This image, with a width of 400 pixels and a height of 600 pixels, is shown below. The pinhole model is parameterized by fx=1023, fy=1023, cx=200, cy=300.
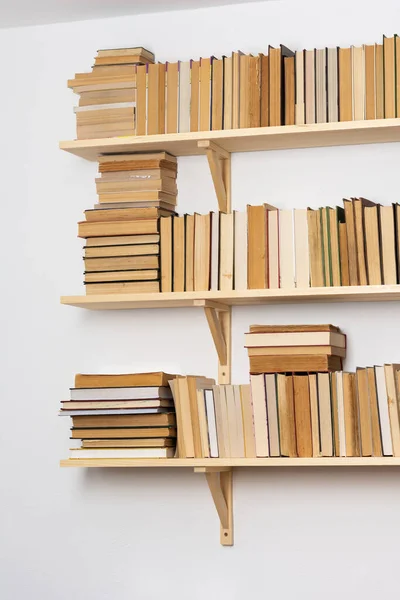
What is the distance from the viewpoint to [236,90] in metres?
2.76

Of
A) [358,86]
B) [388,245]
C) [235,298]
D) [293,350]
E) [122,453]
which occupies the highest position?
[358,86]

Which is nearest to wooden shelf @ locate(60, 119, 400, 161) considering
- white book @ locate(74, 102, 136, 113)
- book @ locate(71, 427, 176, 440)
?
white book @ locate(74, 102, 136, 113)

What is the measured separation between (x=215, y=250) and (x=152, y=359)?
0.40 metres

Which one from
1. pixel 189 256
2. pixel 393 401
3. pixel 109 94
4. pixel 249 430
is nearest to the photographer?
pixel 393 401

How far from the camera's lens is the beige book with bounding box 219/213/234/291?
2.70m

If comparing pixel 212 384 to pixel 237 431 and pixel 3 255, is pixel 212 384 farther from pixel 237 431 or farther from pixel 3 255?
pixel 3 255

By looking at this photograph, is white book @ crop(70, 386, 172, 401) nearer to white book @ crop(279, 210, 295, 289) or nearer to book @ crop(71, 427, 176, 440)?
book @ crop(71, 427, 176, 440)

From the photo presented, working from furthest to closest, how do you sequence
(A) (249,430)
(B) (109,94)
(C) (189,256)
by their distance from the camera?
(B) (109,94), (C) (189,256), (A) (249,430)

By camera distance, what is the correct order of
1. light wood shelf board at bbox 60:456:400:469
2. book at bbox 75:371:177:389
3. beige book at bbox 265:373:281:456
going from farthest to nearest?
1. book at bbox 75:371:177:389
2. beige book at bbox 265:373:281:456
3. light wood shelf board at bbox 60:456:400:469

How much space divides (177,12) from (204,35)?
0.11 m

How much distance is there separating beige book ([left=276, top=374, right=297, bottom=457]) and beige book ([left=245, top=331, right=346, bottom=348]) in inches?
3.4

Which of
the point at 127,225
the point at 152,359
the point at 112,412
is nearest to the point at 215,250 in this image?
the point at 127,225

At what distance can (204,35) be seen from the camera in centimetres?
298

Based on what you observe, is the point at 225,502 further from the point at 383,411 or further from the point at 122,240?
the point at 122,240
